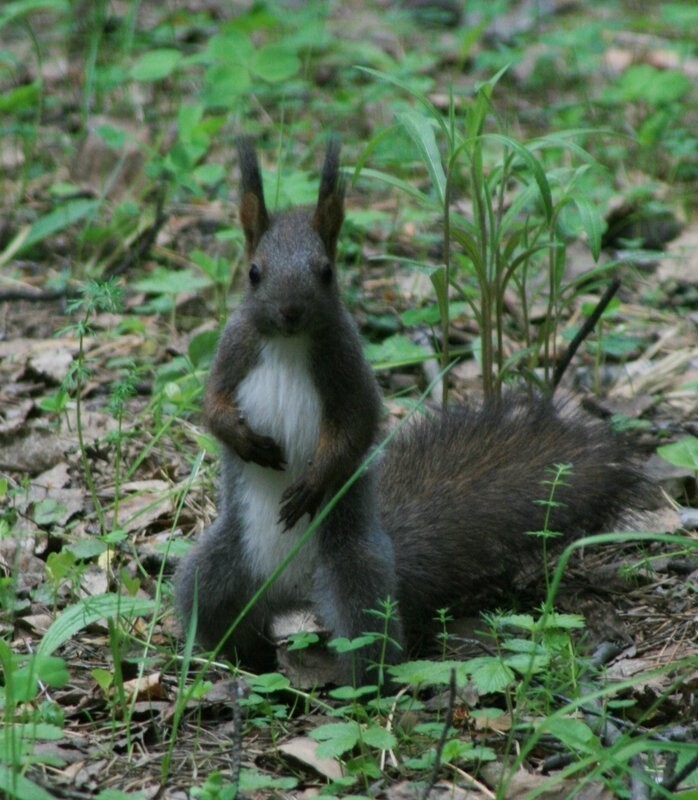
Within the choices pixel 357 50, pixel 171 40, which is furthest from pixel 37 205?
pixel 357 50

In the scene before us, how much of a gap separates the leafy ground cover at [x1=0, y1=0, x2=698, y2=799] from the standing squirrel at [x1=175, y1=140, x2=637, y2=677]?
152 millimetres

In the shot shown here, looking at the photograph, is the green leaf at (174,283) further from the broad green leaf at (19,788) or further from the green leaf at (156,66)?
the broad green leaf at (19,788)

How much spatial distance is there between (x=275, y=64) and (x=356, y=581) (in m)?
3.93

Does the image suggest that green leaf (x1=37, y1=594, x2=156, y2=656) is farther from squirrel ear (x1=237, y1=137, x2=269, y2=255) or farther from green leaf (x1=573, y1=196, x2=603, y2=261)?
green leaf (x1=573, y1=196, x2=603, y2=261)

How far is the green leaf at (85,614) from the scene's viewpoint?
300 centimetres

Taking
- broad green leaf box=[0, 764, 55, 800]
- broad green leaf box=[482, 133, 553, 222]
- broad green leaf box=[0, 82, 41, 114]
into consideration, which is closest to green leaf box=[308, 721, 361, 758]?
broad green leaf box=[0, 764, 55, 800]

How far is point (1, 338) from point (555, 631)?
3.09 metres

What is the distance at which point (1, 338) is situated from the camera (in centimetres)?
Answer: 553

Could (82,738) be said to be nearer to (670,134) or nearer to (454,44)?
(670,134)

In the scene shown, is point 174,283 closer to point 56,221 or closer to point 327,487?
point 56,221

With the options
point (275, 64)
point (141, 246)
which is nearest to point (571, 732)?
point (141, 246)

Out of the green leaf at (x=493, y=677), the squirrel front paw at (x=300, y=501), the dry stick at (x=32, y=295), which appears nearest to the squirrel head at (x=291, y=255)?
the squirrel front paw at (x=300, y=501)

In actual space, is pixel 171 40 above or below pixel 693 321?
above

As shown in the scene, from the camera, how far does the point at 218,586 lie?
3.54 meters
